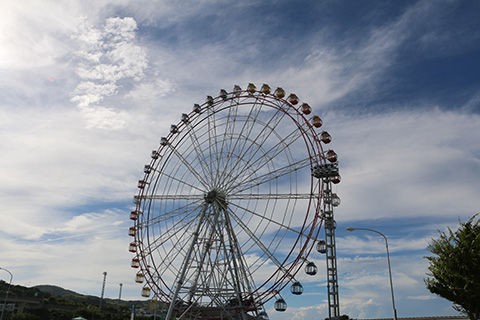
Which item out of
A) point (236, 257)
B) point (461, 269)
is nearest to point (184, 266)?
point (236, 257)

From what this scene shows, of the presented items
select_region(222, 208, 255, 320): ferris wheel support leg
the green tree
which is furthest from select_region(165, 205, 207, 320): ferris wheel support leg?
the green tree

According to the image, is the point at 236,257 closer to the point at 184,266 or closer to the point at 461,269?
the point at 184,266

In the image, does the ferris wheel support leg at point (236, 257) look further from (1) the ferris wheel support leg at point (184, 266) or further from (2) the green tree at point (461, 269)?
(2) the green tree at point (461, 269)

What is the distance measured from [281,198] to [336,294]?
8.41 metres

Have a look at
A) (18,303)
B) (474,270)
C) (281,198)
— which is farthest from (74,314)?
(474,270)

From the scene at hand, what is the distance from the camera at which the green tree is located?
25219mm

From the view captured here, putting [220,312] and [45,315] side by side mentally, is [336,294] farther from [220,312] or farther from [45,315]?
[45,315]

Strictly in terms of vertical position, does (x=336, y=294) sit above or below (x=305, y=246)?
below

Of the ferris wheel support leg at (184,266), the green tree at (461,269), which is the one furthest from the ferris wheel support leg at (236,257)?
the green tree at (461,269)

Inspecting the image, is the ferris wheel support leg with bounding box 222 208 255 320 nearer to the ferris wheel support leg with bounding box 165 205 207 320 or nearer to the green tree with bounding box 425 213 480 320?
the ferris wheel support leg with bounding box 165 205 207 320

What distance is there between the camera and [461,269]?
84.6ft

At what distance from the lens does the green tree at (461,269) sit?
25.2m

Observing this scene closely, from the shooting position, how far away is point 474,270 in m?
25.3

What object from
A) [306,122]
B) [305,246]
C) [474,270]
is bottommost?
[474,270]
